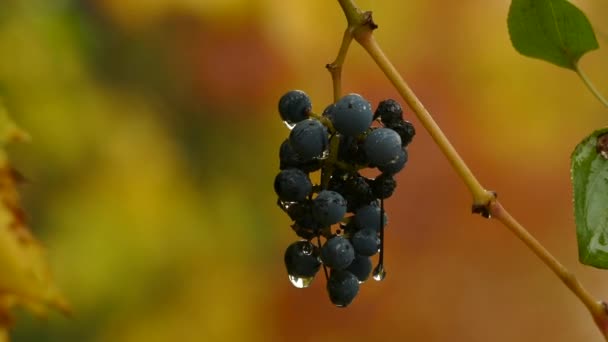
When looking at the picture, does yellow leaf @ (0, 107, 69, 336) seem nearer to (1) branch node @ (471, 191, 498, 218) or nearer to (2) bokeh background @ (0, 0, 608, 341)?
(1) branch node @ (471, 191, 498, 218)

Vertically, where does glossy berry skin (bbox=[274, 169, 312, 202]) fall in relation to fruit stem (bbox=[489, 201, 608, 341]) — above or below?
above

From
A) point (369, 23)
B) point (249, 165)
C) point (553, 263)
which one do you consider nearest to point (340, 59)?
point (369, 23)

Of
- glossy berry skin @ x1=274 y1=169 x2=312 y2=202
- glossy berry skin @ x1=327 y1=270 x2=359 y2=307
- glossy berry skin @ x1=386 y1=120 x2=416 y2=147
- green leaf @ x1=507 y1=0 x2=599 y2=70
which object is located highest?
green leaf @ x1=507 y1=0 x2=599 y2=70

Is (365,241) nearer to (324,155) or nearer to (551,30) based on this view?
(324,155)

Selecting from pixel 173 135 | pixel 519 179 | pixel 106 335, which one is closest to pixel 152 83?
pixel 173 135

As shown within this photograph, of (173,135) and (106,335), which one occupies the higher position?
(173,135)

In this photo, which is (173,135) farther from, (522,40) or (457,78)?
(522,40)

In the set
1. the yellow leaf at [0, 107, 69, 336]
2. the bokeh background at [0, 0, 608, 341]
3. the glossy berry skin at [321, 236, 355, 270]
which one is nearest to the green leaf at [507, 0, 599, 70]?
the glossy berry skin at [321, 236, 355, 270]
